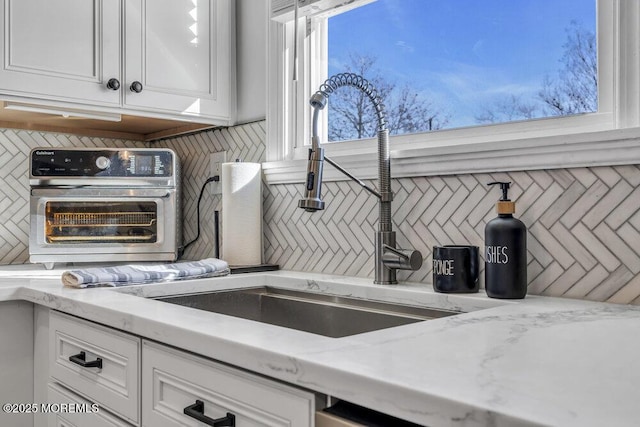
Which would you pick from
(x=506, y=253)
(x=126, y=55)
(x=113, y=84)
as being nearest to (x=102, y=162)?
(x=113, y=84)

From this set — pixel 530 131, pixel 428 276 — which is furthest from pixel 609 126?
pixel 428 276

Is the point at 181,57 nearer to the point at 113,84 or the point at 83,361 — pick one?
the point at 113,84

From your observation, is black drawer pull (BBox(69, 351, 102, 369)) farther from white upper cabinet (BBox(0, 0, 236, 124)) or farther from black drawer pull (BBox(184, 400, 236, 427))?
white upper cabinet (BBox(0, 0, 236, 124))

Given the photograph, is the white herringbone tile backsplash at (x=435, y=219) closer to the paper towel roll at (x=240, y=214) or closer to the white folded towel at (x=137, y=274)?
the paper towel roll at (x=240, y=214)

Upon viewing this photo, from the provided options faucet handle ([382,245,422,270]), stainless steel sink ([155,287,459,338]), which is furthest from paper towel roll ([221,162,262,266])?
faucet handle ([382,245,422,270])

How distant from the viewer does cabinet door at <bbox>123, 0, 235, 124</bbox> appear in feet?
6.56

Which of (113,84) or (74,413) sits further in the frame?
(113,84)

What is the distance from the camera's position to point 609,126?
4.17ft

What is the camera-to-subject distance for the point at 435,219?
4.99 feet

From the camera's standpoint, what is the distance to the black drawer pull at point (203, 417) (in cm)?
91

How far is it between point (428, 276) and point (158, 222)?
972 mm

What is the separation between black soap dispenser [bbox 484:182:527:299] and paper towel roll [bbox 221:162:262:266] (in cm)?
89

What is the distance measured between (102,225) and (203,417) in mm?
1237

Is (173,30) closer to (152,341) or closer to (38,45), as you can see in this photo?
(38,45)
